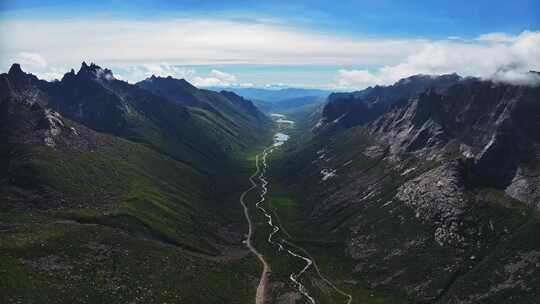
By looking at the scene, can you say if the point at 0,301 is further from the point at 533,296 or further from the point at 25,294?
the point at 533,296

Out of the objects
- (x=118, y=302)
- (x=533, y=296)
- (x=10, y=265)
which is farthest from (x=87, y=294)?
(x=533, y=296)

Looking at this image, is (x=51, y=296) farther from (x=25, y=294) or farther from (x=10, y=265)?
(x=10, y=265)

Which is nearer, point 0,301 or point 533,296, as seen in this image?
point 0,301

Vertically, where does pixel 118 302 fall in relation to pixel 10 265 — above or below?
below

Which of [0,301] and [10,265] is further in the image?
[10,265]

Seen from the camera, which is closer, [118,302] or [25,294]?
[25,294]

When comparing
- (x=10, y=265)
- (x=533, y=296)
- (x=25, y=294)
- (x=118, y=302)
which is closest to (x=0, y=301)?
(x=25, y=294)

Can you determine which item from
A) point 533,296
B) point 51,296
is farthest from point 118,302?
point 533,296
